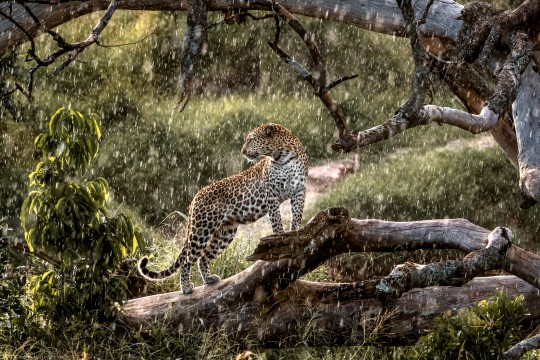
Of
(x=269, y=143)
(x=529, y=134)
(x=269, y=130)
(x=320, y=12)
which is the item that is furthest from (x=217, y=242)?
(x=529, y=134)

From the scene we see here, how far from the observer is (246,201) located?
9.38m

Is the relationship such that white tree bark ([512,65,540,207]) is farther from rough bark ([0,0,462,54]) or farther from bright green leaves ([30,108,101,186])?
bright green leaves ([30,108,101,186])

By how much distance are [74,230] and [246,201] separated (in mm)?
1936

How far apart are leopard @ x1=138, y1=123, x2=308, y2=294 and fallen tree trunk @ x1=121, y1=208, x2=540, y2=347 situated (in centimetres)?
37

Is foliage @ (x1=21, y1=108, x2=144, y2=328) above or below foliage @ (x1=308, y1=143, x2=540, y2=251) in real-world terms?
above

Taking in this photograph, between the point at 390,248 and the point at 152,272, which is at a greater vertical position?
the point at 390,248

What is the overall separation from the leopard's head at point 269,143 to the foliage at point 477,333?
10.3ft

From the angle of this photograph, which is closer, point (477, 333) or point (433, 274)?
point (433, 274)

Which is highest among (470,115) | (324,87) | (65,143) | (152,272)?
(324,87)

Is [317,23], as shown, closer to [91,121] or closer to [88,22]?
[88,22]

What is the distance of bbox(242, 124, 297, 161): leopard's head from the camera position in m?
9.61

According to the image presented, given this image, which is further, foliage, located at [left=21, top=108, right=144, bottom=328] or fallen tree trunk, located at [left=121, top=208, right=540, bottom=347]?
fallen tree trunk, located at [left=121, top=208, right=540, bottom=347]

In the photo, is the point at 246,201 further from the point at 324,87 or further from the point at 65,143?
the point at 324,87

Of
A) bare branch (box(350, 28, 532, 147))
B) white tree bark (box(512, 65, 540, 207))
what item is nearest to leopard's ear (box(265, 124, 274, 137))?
white tree bark (box(512, 65, 540, 207))
